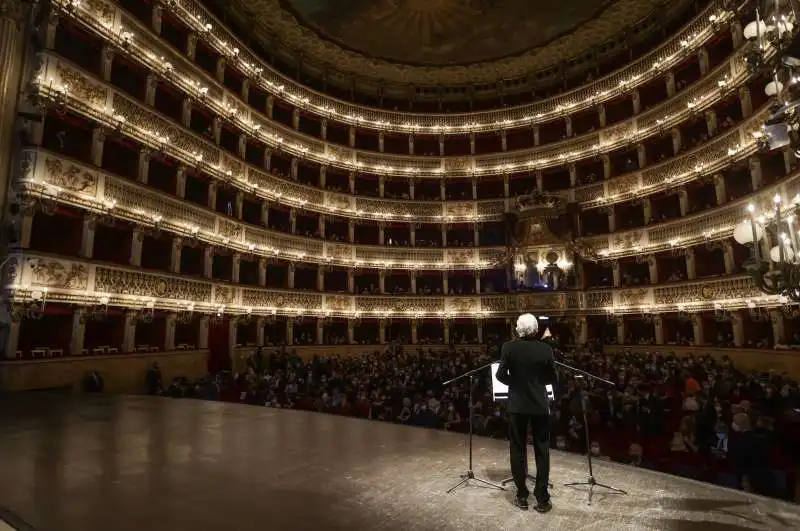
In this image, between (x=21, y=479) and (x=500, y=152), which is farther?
(x=500, y=152)

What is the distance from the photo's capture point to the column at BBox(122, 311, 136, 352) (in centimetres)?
1683

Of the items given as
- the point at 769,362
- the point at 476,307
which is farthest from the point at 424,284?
the point at 769,362

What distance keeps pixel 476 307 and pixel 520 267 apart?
13.1 feet

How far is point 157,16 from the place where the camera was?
63.7 ft

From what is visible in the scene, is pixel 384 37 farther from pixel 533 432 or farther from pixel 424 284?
pixel 533 432

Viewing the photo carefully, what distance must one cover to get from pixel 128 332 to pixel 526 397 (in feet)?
55.4

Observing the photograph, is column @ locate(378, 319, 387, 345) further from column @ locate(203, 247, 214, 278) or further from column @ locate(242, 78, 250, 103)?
column @ locate(242, 78, 250, 103)

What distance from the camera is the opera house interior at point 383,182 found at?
1476cm

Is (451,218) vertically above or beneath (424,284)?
above

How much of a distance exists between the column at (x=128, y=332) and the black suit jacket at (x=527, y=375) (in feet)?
54.5

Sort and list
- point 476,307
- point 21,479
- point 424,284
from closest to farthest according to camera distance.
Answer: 1. point 21,479
2. point 476,307
3. point 424,284

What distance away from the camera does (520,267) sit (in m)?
29.2

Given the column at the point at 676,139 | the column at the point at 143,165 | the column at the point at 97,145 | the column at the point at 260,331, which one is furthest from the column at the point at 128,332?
the column at the point at 676,139

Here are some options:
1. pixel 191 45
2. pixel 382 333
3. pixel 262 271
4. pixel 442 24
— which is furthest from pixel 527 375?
pixel 442 24
